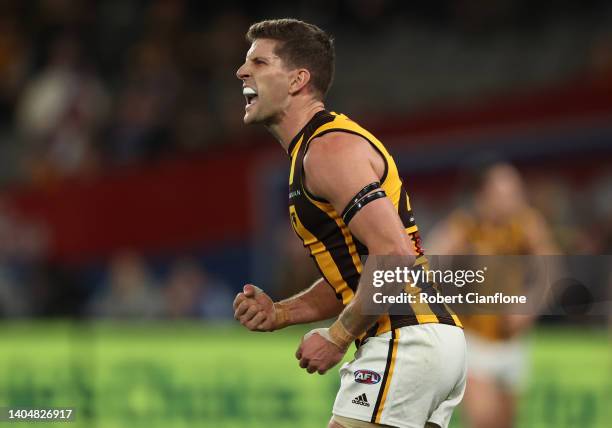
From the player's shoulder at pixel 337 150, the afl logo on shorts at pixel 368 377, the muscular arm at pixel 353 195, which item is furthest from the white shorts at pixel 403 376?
the player's shoulder at pixel 337 150

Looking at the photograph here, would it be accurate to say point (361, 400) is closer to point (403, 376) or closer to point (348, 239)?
point (403, 376)

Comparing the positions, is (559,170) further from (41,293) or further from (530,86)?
(41,293)

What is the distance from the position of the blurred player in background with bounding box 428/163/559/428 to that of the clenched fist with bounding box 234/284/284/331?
3418mm

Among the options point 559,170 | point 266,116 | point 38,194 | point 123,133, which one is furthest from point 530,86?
point 266,116

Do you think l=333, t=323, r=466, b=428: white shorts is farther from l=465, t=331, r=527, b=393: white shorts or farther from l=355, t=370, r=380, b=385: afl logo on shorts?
l=465, t=331, r=527, b=393: white shorts

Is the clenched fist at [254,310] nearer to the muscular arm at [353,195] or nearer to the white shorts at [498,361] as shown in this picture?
the muscular arm at [353,195]

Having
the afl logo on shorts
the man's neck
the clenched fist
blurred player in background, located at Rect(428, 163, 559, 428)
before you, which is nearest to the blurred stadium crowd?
blurred player in background, located at Rect(428, 163, 559, 428)

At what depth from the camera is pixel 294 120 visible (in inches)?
178

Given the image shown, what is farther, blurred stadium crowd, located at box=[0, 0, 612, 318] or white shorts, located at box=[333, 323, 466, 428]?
blurred stadium crowd, located at box=[0, 0, 612, 318]

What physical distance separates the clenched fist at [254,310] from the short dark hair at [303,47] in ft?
2.61

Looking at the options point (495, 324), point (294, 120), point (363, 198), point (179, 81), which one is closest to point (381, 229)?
point (363, 198)

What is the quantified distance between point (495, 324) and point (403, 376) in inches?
150

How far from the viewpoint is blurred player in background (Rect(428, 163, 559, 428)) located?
7906 millimetres

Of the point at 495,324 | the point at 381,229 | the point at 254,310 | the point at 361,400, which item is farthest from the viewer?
the point at 495,324
